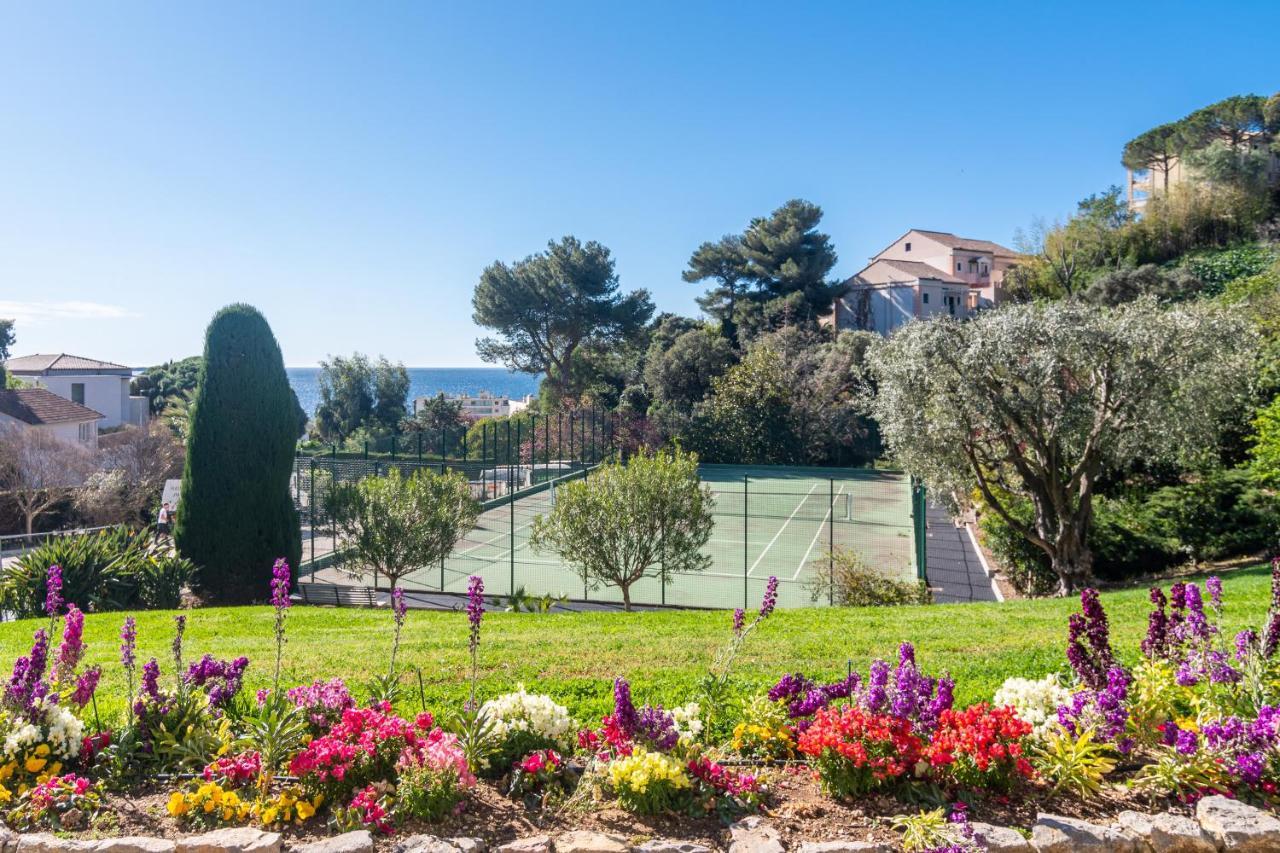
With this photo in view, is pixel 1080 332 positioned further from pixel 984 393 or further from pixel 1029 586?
pixel 1029 586

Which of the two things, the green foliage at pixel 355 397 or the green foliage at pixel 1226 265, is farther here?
the green foliage at pixel 355 397

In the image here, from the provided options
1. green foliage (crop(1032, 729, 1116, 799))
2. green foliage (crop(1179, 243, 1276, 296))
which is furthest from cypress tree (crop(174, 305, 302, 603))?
green foliage (crop(1179, 243, 1276, 296))

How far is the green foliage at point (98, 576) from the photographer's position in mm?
10539

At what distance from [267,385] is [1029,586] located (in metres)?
12.8

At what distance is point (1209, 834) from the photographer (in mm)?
3061

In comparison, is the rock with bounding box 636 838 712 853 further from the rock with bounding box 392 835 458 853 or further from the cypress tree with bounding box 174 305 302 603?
the cypress tree with bounding box 174 305 302 603

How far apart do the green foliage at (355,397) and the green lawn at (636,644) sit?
3393 centimetres

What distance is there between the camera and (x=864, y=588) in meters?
12.2

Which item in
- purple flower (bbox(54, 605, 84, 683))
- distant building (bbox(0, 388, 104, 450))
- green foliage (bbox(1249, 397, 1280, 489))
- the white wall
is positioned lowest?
purple flower (bbox(54, 605, 84, 683))

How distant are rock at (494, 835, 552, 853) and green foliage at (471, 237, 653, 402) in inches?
1556

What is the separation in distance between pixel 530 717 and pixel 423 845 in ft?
2.62

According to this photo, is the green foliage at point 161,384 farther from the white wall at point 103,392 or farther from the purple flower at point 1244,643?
the purple flower at point 1244,643

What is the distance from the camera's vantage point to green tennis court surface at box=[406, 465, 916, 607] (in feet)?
52.0

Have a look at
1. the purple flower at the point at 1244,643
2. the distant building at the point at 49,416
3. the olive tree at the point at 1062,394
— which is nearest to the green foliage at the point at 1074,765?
the purple flower at the point at 1244,643
